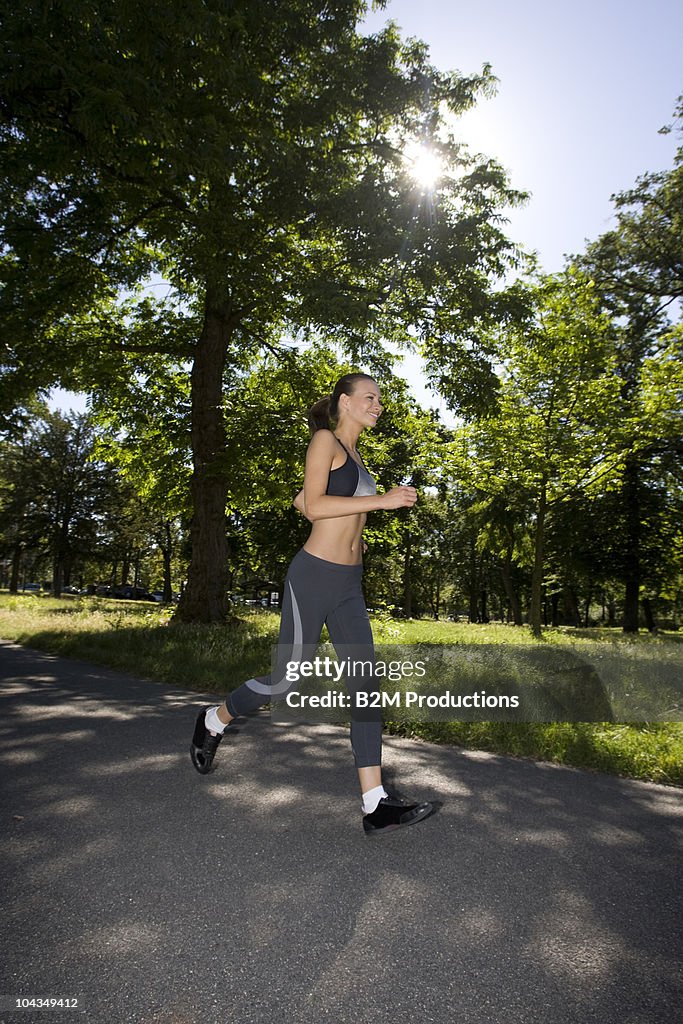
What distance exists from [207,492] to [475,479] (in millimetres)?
7643

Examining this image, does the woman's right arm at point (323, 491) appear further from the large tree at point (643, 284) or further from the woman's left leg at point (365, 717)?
the large tree at point (643, 284)

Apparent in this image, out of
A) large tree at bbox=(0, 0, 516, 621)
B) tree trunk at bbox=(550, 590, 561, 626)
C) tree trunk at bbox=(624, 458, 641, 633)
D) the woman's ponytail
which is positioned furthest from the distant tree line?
tree trunk at bbox=(550, 590, 561, 626)

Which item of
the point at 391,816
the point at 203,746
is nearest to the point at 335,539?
the point at 391,816

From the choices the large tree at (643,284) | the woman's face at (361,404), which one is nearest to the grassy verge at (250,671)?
the woman's face at (361,404)

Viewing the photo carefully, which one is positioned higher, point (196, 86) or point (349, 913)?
point (196, 86)

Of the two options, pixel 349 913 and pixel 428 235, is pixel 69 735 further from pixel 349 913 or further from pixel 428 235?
pixel 428 235

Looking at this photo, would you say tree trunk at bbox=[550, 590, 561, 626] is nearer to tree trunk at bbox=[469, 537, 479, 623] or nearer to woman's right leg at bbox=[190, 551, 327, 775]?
tree trunk at bbox=[469, 537, 479, 623]

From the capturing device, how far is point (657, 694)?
20.7 ft

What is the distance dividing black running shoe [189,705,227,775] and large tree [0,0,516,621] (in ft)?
21.5

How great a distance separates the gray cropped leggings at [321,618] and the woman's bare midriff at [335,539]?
0.12ft

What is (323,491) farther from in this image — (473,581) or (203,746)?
(473,581)

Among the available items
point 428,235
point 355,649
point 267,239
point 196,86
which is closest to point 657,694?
point 355,649

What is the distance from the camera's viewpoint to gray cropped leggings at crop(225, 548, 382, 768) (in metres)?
3.15

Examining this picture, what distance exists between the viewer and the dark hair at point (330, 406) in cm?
338
